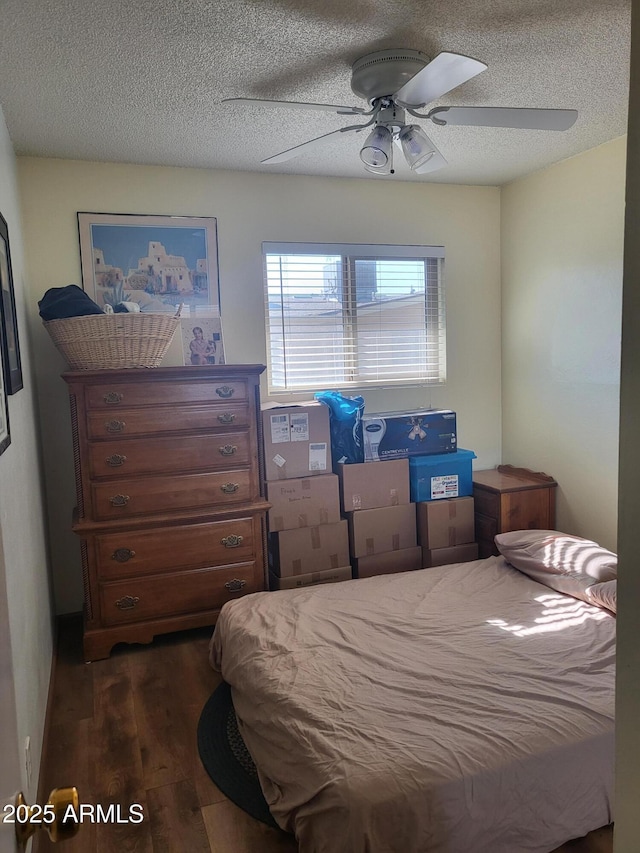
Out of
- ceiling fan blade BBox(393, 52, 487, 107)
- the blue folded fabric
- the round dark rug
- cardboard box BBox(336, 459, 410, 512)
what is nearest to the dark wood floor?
the round dark rug

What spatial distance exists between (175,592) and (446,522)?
1593mm

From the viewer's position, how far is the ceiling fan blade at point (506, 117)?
211 centimetres

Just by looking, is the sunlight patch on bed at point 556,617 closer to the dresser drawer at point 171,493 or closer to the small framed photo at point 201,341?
the dresser drawer at point 171,493

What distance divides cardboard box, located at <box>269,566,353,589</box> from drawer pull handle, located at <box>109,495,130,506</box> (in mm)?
922

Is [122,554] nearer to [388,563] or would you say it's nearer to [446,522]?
[388,563]

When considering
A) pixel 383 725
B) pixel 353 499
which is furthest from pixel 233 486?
pixel 383 725

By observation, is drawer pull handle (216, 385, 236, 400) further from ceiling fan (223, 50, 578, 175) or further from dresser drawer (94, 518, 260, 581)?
ceiling fan (223, 50, 578, 175)

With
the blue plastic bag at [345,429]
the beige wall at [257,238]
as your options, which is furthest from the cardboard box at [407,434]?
the beige wall at [257,238]

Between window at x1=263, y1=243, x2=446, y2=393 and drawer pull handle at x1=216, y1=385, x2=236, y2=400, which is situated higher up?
window at x1=263, y1=243, x2=446, y2=393

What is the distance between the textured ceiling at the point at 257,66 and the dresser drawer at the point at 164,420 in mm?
1306

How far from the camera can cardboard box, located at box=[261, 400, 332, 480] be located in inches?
130

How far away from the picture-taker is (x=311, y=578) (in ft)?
11.1

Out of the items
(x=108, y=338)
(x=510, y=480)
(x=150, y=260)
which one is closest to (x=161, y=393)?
(x=108, y=338)

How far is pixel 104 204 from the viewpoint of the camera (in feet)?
10.9
